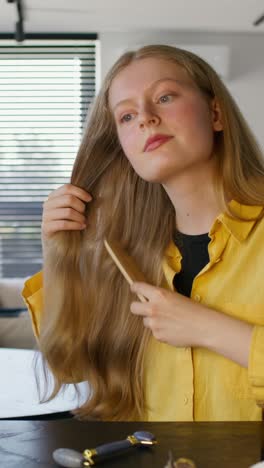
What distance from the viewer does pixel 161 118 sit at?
129cm

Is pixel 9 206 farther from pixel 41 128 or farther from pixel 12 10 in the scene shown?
pixel 12 10

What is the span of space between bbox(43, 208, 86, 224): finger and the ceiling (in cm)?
323

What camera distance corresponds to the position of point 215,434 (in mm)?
965

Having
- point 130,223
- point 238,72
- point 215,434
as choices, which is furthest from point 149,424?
point 238,72

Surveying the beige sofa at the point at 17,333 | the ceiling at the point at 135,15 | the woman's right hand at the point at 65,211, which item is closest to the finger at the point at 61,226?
the woman's right hand at the point at 65,211

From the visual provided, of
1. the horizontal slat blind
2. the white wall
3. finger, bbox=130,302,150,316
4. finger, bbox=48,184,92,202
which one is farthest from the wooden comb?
the horizontal slat blind

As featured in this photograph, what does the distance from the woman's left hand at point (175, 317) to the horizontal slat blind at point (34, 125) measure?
15.1 feet

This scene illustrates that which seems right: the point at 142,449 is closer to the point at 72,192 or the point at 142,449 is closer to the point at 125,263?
the point at 125,263

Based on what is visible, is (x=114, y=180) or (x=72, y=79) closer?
(x=114, y=180)

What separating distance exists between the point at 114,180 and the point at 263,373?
555 mm

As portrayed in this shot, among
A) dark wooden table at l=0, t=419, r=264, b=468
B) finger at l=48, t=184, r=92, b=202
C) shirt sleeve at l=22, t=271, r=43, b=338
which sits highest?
finger at l=48, t=184, r=92, b=202

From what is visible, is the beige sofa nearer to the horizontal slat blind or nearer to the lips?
the horizontal slat blind

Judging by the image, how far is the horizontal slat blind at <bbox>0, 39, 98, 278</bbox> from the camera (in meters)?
5.67

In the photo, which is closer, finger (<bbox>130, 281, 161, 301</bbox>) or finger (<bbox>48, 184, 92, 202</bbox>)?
finger (<bbox>130, 281, 161, 301</bbox>)
